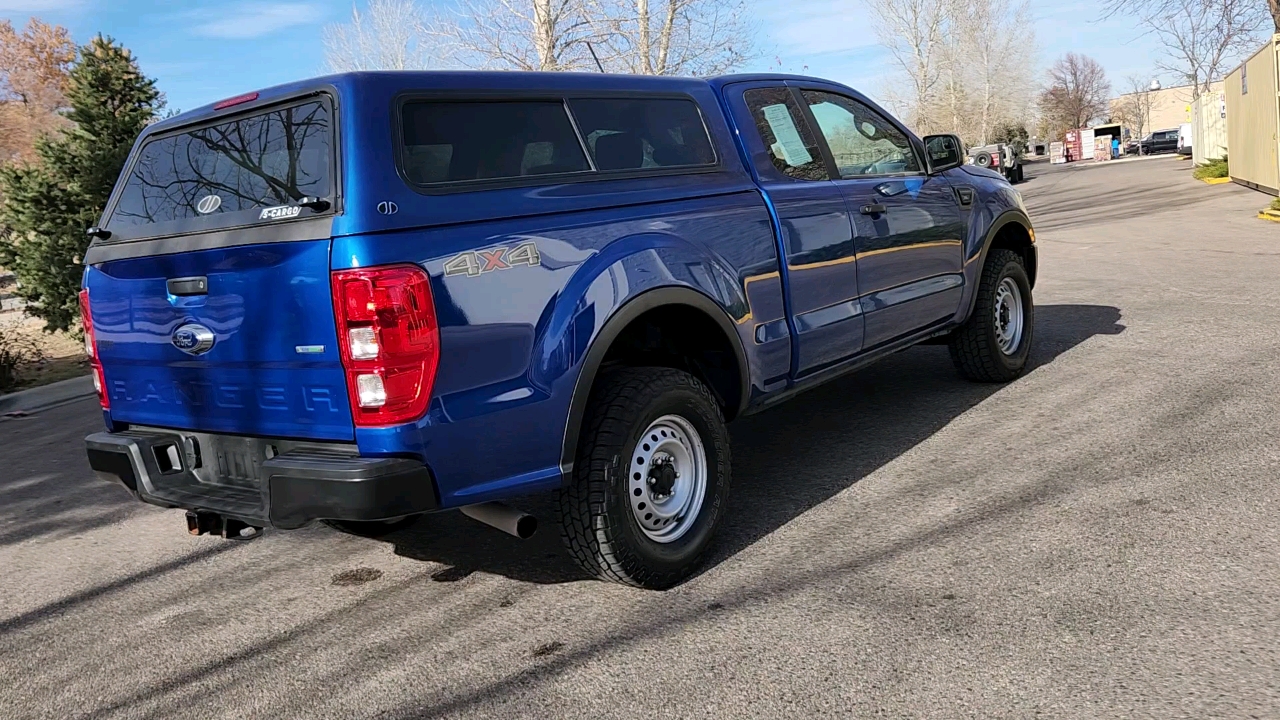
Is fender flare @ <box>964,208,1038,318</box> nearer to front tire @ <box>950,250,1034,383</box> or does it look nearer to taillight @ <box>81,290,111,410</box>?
front tire @ <box>950,250,1034,383</box>

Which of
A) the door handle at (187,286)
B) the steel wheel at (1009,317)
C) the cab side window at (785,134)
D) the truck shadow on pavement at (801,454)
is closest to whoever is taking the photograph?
the door handle at (187,286)

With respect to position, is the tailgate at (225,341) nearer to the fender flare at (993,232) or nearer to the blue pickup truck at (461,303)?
the blue pickup truck at (461,303)

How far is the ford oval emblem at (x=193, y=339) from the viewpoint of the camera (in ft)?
11.6

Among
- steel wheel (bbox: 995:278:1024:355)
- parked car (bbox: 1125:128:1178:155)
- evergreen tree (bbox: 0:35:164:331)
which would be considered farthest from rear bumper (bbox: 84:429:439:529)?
parked car (bbox: 1125:128:1178:155)

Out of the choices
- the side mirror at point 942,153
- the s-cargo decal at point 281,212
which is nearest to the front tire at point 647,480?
the s-cargo decal at point 281,212

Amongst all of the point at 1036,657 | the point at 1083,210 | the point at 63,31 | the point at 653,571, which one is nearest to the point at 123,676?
the point at 653,571

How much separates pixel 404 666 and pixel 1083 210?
2267 centimetres

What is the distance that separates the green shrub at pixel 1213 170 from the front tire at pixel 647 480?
2810cm

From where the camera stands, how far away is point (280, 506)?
3285 millimetres

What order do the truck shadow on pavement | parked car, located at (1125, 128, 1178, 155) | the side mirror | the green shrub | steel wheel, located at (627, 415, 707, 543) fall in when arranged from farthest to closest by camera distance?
1. parked car, located at (1125, 128, 1178, 155)
2. the green shrub
3. the side mirror
4. the truck shadow on pavement
5. steel wheel, located at (627, 415, 707, 543)

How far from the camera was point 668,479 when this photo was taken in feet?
13.1

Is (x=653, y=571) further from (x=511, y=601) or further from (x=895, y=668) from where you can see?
(x=895, y=668)

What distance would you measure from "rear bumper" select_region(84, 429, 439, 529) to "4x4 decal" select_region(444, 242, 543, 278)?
61 centimetres

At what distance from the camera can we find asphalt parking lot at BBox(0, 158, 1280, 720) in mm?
3039
